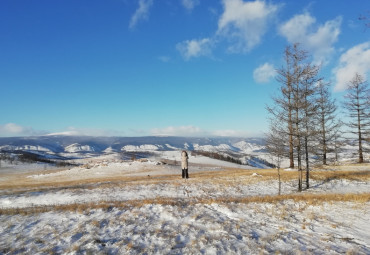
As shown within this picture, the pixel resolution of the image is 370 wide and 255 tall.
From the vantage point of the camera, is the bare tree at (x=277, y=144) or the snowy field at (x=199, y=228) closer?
the snowy field at (x=199, y=228)

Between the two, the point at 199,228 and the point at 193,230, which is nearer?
the point at 193,230

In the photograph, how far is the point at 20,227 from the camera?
320 inches

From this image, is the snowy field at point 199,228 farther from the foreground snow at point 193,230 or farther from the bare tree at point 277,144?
the bare tree at point 277,144

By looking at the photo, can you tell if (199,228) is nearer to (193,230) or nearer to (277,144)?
(193,230)

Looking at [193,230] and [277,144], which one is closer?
[193,230]

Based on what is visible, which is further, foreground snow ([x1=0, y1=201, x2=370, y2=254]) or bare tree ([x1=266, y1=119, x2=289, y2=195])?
bare tree ([x1=266, y1=119, x2=289, y2=195])

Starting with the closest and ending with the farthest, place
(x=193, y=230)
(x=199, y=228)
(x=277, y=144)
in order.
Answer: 1. (x=193, y=230)
2. (x=199, y=228)
3. (x=277, y=144)

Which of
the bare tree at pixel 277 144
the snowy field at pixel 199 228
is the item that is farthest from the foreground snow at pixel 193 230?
the bare tree at pixel 277 144

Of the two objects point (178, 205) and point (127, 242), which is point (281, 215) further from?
point (127, 242)

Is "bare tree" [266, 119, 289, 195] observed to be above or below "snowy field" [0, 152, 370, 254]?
above

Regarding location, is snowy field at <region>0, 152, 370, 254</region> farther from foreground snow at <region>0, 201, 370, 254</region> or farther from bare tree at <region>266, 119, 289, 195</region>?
bare tree at <region>266, 119, 289, 195</region>

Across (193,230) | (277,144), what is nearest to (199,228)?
(193,230)

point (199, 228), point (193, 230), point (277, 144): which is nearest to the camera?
point (193, 230)

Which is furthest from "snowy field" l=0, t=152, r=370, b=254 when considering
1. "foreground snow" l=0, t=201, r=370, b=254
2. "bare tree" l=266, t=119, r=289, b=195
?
"bare tree" l=266, t=119, r=289, b=195
